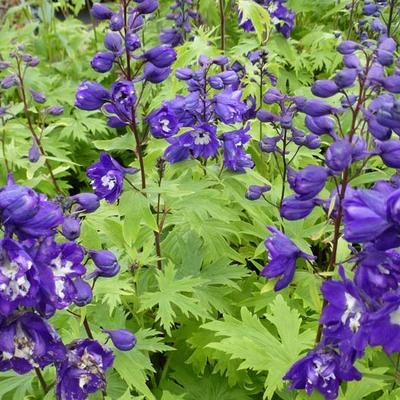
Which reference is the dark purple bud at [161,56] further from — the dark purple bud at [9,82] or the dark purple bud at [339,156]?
the dark purple bud at [9,82]

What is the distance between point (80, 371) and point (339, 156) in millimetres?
1160

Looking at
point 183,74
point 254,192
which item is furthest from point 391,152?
point 183,74

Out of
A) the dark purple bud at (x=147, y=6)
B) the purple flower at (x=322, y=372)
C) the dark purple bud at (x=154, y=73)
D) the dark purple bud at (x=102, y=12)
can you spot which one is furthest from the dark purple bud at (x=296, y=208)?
the dark purple bud at (x=102, y=12)

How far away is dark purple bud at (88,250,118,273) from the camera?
7.43 ft

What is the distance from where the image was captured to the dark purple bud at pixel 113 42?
2.76 m

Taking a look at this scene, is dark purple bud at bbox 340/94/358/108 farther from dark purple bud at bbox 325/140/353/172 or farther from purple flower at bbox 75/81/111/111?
Answer: purple flower at bbox 75/81/111/111

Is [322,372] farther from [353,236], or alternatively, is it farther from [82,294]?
[82,294]

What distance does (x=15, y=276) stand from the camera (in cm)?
165

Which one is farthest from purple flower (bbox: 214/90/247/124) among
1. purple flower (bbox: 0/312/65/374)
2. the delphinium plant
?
purple flower (bbox: 0/312/65/374)

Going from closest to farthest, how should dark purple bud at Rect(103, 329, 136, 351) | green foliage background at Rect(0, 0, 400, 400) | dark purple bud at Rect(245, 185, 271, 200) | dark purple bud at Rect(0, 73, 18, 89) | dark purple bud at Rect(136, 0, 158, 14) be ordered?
dark purple bud at Rect(103, 329, 136, 351)
green foliage background at Rect(0, 0, 400, 400)
dark purple bud at Rect(136, 0, 158, 14)
dark purple bud at Rect(245, 185, 271, 200)
dark purple bud at Rect(0, 73, 18, 89)

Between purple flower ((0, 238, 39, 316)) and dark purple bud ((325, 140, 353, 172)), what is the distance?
983mm

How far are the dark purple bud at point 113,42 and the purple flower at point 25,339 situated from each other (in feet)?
4.61

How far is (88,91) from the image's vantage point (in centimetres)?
276

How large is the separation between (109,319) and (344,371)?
4.30ft
